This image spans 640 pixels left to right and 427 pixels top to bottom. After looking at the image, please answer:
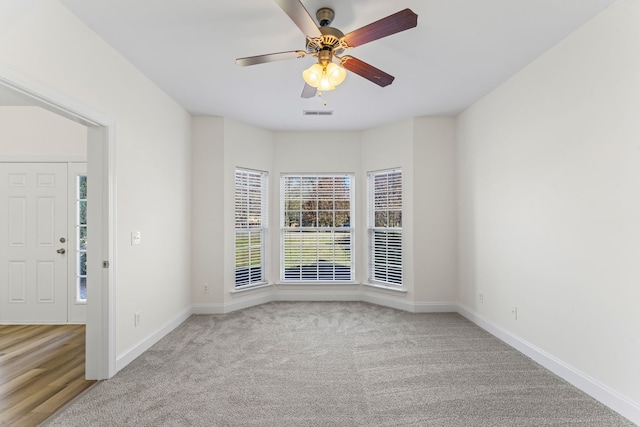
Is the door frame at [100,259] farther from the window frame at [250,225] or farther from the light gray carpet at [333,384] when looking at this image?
the window frame at [250,225]

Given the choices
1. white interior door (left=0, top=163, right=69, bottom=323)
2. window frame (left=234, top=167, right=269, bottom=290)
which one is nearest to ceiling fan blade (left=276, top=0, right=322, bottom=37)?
window frame (left=234, top=167, right=269, bottom=290)

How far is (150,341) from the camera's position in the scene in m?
Result: 3.22

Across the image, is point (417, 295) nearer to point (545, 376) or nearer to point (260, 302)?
point (545, 376)

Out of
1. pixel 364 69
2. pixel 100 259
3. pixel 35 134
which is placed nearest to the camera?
pixel 364 69

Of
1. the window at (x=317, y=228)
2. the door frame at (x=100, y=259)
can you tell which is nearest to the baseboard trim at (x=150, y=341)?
the door frame at (x=100, y=259)

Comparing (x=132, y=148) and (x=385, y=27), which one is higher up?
(x=385, y=27)

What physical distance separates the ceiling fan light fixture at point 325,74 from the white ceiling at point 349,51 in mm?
370

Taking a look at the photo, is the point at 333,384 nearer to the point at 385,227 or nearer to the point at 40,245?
the point at 385,227

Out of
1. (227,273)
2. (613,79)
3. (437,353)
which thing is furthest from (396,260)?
(613,79)

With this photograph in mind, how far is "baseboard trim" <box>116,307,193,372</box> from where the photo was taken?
2786 millimetres

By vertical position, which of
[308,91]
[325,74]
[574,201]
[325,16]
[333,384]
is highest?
[325,16]

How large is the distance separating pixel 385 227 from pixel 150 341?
3.32m

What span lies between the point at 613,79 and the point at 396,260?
309cm

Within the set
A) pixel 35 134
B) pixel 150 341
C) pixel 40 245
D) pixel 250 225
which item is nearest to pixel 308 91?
pixel 250 225
